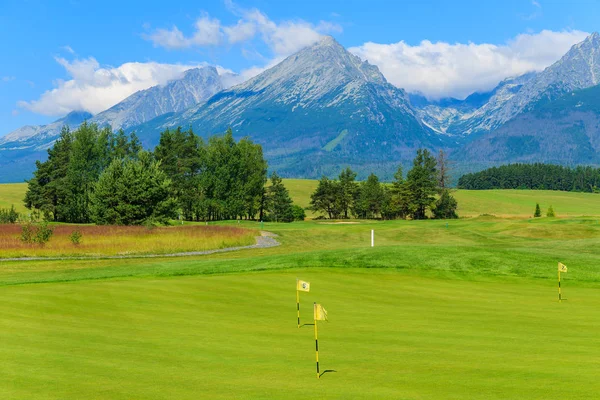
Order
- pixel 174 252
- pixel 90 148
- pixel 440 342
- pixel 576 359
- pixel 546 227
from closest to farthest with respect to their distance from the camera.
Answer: pixel 576 359 → pixel 440 342 → pixel 174 252 → pixel 546 227 → pixel 90 148

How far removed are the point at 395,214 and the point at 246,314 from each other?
10974 cm

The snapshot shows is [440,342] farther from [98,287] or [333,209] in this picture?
[333,209]

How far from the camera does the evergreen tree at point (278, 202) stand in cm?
10869

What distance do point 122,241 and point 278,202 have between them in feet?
209

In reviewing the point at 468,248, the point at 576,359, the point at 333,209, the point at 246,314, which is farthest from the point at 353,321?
the point at 333,209

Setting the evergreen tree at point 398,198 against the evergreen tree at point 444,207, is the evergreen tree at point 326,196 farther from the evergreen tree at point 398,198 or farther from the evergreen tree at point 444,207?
the evergreen tree at point 444,207

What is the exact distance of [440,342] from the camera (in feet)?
37.9

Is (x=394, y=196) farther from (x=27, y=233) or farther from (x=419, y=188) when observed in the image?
(x=27, y=233)

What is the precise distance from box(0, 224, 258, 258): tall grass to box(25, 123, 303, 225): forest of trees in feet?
46.4

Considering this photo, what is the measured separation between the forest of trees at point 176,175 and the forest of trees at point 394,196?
1033 centimetres

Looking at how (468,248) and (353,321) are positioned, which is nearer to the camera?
(353,321)

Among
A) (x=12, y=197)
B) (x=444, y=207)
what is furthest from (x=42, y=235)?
(x=12, y=197)

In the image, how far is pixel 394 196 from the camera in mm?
114188

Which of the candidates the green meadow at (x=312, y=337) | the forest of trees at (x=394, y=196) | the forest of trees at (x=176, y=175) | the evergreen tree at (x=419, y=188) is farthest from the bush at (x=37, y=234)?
the forest of trees at (x=394, y=196)
